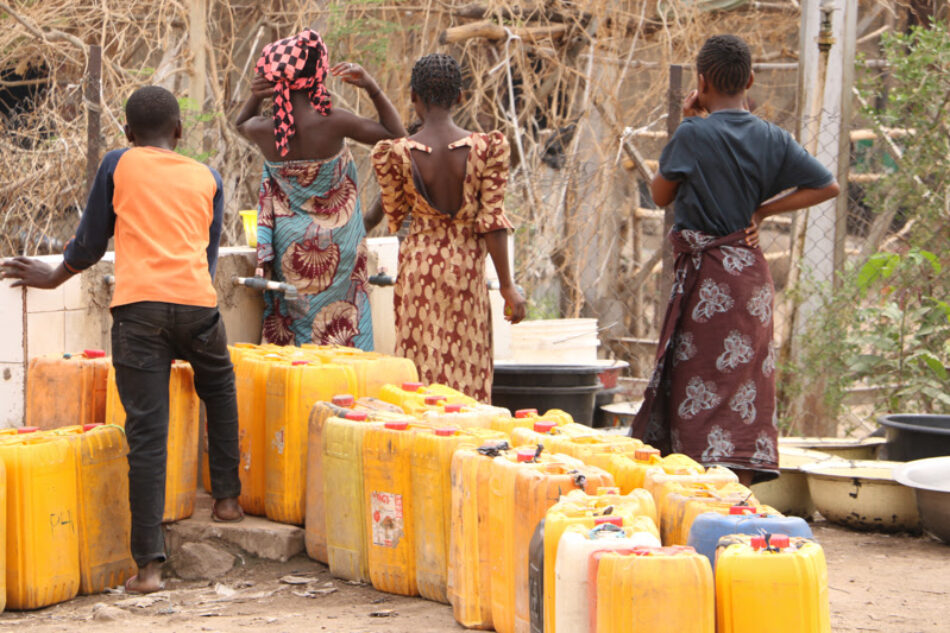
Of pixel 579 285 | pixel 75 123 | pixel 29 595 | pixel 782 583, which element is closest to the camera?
pixel 782 583

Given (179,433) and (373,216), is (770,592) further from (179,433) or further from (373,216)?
(373,216)

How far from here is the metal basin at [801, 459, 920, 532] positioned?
5184mm

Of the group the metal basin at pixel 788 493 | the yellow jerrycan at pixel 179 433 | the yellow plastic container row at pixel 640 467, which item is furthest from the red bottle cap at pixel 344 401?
the metal basin at pixel 788 493

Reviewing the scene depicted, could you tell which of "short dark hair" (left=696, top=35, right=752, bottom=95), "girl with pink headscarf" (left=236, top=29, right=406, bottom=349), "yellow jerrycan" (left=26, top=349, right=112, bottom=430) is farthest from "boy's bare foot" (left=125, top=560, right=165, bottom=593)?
"short dark hair" (left=696, top=35, right=752, bottom=95)

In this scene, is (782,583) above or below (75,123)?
below

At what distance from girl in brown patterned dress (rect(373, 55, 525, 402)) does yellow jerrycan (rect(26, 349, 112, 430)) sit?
4.44 ft

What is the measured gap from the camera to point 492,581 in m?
3.44

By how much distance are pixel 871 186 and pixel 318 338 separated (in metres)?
3.76

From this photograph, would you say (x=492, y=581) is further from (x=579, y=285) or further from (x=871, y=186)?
(x=579, y=285)

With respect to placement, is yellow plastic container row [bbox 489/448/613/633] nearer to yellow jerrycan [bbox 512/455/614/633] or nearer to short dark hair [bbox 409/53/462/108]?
yellow jerrycan [bbox 512/455/614/633]

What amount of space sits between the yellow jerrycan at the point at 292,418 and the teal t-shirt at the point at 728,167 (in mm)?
1454

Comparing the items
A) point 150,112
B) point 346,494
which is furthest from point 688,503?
point 150,112

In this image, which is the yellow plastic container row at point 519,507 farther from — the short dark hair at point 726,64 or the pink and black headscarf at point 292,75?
the pink and black headscarf at point 292,75

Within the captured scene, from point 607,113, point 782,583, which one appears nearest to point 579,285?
point 607,113
